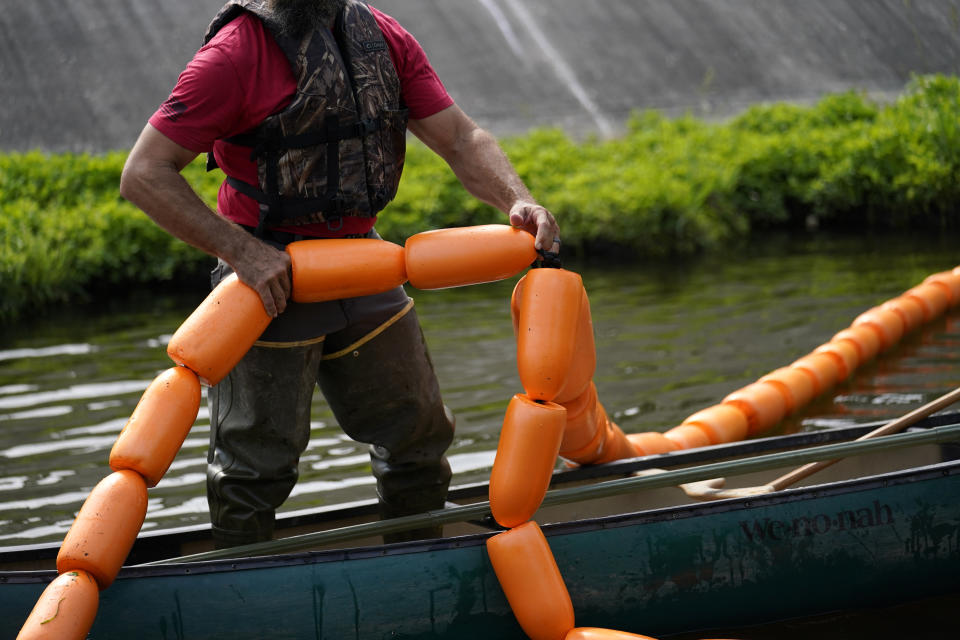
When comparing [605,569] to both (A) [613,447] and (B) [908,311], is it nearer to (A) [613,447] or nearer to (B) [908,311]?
(A) [613,447]

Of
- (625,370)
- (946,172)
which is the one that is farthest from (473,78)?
(625,370)

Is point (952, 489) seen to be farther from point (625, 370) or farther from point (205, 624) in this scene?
point (625, 370)

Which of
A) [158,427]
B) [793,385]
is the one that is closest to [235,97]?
[158,427]

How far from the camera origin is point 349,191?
3.41 metres

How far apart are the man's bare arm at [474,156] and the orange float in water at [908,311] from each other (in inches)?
185

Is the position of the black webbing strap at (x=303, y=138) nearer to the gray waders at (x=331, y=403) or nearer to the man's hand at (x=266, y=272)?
the man's hand at (x=266, y=272)

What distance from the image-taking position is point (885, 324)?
7.28m

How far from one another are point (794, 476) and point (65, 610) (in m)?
2.72

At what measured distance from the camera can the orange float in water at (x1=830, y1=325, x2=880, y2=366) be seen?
22.7 ft

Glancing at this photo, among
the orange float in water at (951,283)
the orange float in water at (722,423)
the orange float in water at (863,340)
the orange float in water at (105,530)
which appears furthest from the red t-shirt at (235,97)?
the orange float in water at (951,283)

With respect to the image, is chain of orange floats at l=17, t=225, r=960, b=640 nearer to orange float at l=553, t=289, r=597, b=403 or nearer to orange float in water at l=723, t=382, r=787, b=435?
orange float at l=553, t=289, r=597, b=403

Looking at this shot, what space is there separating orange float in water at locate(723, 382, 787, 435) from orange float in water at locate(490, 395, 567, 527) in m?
2.82

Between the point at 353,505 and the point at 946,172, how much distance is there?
30.6 feet

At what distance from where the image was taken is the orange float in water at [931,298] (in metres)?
7.75
